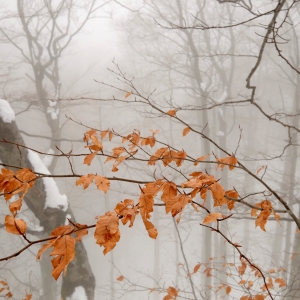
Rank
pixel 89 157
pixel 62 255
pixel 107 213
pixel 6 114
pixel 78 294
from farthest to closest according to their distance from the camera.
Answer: pixel 78 294 → pixel 6 114 → pixel 89 157 → pixel 107 213 → pixel 62 255

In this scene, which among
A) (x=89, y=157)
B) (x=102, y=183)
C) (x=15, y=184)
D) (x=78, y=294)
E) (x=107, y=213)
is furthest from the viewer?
(x=78, y=294)

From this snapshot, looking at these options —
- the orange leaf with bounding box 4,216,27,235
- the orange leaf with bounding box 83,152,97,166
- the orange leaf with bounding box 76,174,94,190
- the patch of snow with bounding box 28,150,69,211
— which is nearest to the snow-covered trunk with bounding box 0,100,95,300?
the patch of snow with bounding box 28,150,69,211

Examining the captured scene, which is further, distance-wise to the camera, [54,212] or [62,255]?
[54,212]

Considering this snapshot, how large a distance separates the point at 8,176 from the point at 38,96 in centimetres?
663

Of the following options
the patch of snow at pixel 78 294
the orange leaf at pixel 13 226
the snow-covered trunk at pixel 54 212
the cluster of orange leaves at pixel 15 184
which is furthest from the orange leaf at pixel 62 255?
the patch of snow at pixel 78 294

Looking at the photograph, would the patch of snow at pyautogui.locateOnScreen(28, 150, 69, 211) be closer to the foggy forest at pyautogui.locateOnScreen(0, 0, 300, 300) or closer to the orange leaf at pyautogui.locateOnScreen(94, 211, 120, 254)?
the foggy forest at pyautogui.locateOnScreen(0, 0, 300, 300)

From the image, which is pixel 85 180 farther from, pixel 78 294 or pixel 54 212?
pixel 78 294

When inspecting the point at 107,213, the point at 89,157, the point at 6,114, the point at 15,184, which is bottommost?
the point at 107,213

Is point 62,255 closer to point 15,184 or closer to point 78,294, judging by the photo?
point 15,184

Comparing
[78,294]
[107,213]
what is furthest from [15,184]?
[78,294]

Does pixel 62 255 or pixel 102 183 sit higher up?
pixel 102 183

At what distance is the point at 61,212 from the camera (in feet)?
11.3

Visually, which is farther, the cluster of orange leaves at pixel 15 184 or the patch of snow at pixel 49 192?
the patch of snow at pixel 49 192

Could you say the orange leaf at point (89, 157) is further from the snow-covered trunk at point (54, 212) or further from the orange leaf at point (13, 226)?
the snow-covered trunk at point (54, 212)
